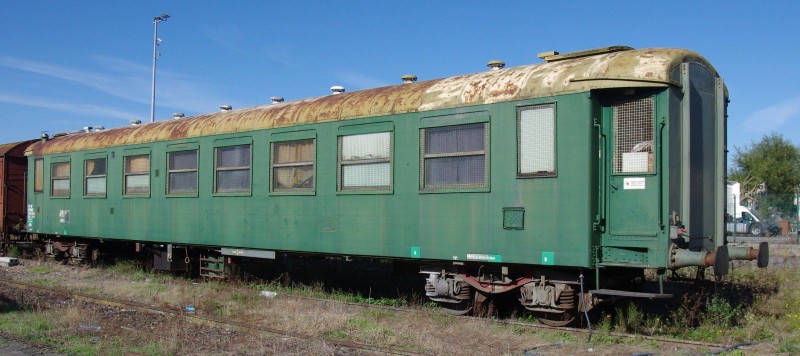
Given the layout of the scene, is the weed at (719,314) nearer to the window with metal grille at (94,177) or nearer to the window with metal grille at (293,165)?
the window with metal grille at (293,165)

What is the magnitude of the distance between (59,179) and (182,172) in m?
5.39

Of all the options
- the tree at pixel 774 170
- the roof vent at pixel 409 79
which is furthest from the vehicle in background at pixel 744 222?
the roof vent at pixel 409 79

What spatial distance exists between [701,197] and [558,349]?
8.63 ft

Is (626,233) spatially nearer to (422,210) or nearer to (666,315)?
(666,315)

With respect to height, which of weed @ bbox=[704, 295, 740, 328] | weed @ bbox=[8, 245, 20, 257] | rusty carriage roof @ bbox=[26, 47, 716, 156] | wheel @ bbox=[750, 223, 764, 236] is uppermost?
rusty carriage roof @ bbox=[26, 47, 716, 156]

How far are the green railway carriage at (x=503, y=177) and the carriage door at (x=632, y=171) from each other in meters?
0.02

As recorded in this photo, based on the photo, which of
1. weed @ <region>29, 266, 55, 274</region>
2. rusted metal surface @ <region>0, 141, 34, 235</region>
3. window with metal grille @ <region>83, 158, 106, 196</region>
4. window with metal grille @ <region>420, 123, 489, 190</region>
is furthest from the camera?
rusted metal surface @ <region>0, 141, 34, 235</region>

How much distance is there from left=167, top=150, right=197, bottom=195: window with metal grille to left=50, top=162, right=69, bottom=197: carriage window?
14.5ft

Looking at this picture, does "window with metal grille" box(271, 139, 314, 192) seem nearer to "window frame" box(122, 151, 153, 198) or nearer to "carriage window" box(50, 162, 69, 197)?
"window frame" box(122, 151, 153, 198)

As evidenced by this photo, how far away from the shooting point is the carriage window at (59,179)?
16625mm

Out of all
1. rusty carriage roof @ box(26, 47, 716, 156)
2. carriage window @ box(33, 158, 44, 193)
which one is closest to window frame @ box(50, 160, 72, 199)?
carriage window @ box(33, 158, 44, 193)

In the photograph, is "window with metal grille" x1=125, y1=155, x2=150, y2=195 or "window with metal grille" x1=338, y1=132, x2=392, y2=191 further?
"window with metal grille" x1=125, y1=155, x2=150, y2=195

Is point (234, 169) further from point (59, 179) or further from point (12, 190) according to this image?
point (12, 190)

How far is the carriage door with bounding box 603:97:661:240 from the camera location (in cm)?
779
